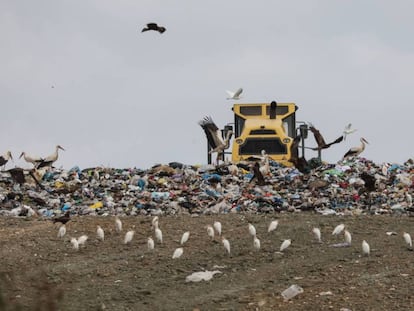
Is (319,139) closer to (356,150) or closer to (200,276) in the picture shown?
(356,150)

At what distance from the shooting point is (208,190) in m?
17.5

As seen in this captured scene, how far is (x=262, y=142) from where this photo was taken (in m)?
22.1

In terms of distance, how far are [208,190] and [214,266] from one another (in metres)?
5.53

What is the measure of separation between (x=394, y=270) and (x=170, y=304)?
2.52 meters

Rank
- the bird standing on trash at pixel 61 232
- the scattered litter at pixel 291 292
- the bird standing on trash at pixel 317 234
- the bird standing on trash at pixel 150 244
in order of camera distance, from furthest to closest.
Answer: the bird standing on trash at pixel 61 232, the bird standing on trash at pixel 317 234, the bird standing on trash at pixel 150 244, the scattered litter at pixel 291 292

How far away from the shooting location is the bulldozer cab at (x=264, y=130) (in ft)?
71.9

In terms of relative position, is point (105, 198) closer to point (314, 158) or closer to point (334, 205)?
point (334, 205)

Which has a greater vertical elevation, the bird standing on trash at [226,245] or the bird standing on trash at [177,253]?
the bird standing on trash at [226,245]

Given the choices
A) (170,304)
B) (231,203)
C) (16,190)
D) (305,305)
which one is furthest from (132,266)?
(16,190)

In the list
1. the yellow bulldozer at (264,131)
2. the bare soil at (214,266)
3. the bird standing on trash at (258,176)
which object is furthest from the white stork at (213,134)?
the bare soil at (214,266)

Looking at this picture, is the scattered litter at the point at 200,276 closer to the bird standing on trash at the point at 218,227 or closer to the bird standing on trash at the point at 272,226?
the bird standing on trash at the point at 218,227

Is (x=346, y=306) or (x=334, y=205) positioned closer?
(x=346, y=306)

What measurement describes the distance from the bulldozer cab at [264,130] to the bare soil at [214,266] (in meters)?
7.13

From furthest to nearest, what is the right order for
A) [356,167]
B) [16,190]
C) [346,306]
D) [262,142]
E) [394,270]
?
[262,142]
[356,167]
[16,190]
[394,270]
[346,306]
